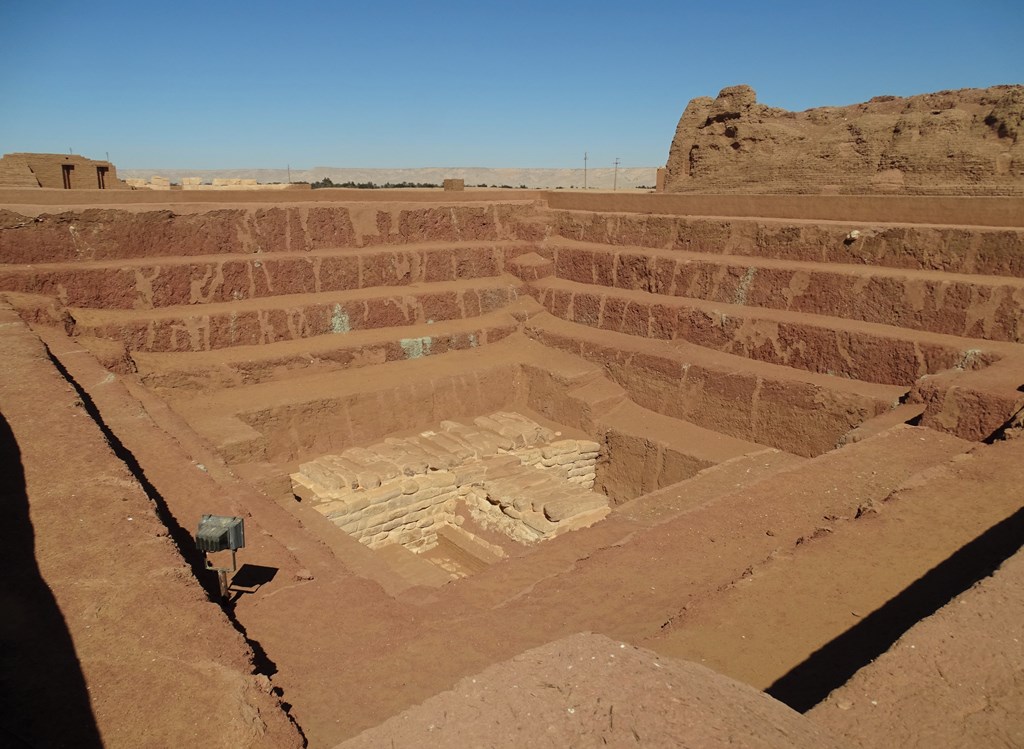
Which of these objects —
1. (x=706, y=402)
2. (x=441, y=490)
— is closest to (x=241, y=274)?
(x=441, y=490)

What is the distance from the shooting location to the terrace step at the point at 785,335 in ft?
26.3

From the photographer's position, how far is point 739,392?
30.0 ft

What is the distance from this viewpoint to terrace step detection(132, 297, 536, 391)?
A: 9.24m

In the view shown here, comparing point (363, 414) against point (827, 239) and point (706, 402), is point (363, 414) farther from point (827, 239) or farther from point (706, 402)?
point (827, 239)

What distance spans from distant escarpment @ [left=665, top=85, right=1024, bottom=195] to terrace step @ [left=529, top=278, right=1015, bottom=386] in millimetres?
4200

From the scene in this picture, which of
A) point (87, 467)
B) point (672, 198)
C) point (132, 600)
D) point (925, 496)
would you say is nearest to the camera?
point (132, 600)

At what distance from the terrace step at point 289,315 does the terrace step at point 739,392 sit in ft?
7.73

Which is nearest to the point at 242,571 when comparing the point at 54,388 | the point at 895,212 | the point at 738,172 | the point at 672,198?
the point at 54,388

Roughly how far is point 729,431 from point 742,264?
279 cm

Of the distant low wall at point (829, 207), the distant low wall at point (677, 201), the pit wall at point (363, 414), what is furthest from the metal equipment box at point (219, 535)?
the distant low wall at point (829, 207)

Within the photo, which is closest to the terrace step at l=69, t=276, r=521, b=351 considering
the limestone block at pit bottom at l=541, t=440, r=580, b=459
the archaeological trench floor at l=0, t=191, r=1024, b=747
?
the archaeological trench floor at l=0, t=191, r=1024, b=747

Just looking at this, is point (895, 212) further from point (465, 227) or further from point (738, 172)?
point (465, 227)

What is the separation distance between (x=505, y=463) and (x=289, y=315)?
437 centimetres

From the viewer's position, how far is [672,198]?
41.0 feet
